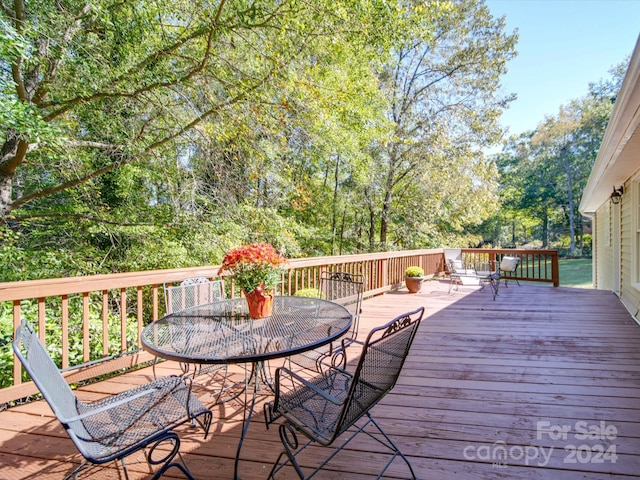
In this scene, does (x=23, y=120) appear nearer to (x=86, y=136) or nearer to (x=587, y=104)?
(x=86, y=136)

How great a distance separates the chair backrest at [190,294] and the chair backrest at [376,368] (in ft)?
6.37

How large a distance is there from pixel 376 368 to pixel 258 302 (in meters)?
1.04

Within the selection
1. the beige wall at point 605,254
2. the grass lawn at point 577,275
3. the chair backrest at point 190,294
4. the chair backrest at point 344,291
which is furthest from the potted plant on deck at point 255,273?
the grass lawn at point 577,275

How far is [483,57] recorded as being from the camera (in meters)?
10.0

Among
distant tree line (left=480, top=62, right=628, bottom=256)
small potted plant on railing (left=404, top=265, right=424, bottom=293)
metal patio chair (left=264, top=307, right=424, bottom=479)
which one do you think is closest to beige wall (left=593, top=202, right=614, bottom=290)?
small potted plant on railing (left=404, top=265, right=424, bottom=293)

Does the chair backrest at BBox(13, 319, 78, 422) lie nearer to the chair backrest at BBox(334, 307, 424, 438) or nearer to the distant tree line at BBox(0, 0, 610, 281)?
the chair backrest at BBox(334, 307, 424, 438)

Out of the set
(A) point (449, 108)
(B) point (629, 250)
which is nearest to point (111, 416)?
(B) point (629, 250)

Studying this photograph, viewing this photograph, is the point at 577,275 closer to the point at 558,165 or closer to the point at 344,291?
the point at 558,165

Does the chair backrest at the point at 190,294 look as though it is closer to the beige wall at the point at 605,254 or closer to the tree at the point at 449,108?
the beige wall at the point at 605,254

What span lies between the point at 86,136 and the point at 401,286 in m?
6.75

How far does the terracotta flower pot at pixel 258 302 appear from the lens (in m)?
2.18

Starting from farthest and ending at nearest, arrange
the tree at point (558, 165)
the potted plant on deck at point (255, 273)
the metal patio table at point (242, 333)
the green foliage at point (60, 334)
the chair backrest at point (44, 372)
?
the tree at point (558, 165), the green foliage at point (60, 334), the potted plant on deck at point (255, 273), the metal patio table at point (242, 333), the chair backrest at point (44, 372)

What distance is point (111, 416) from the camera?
1.61m

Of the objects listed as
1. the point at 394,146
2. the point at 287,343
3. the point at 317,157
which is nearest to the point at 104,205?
the point at 317,157
